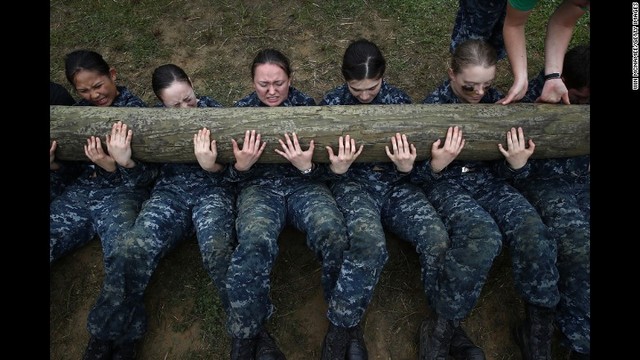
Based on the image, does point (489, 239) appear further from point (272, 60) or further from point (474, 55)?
point (272, 60)

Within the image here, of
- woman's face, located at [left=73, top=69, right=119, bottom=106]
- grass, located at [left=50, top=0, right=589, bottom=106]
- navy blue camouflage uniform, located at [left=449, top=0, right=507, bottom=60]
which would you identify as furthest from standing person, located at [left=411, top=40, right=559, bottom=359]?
woman's face, located at [left=73, top=69, right=119, bottom=106]

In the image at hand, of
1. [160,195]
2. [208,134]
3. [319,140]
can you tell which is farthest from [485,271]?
[160,195]

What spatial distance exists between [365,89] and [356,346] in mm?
1701

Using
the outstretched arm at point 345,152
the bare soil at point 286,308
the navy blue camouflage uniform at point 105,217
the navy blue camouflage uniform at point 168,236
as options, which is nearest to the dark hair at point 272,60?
the outstretched arm at point 345,152

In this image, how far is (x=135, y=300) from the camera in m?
3.18

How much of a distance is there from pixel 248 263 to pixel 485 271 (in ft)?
4.74

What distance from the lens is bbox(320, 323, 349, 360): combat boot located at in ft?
10.0

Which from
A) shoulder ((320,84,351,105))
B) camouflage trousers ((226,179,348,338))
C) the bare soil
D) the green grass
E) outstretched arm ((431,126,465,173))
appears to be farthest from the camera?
the green grass

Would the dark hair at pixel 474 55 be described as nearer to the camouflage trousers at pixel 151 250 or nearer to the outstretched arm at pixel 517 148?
the outstretched arm at pixel 517 148

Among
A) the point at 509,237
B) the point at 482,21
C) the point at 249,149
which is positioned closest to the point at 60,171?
the point at 249,149

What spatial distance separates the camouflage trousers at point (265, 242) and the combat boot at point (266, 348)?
0.54 feet

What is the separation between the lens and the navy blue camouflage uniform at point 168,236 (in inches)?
121

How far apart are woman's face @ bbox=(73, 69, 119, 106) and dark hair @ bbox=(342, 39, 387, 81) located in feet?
5.88

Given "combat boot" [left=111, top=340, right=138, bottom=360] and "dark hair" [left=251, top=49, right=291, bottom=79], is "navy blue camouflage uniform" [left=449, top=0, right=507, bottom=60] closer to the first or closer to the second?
"dark hair" [left=251, top=49, right=291, bottom=79]
